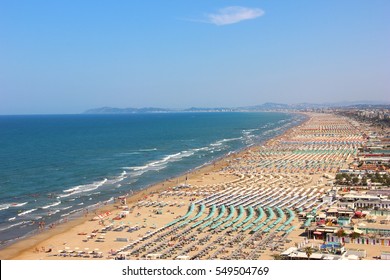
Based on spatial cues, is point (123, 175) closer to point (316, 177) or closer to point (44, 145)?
point (316, 177)

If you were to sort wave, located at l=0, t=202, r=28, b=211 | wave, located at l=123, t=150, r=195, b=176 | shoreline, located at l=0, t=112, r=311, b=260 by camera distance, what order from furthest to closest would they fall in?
wave, located at l=123, t=150, r=195, b=176 < wave, located at l=0, t=202, r=28, b=211 < shoreline, located at l=0, t=112, r=311, b=260

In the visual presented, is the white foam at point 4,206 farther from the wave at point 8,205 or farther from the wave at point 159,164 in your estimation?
the wave at point 159,164

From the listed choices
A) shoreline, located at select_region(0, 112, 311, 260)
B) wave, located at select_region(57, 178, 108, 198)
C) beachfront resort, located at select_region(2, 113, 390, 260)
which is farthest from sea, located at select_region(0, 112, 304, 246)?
beachfront resort, located at select_region(2, 113, 390, 260)

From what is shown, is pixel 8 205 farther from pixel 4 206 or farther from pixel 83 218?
pixel 83 218

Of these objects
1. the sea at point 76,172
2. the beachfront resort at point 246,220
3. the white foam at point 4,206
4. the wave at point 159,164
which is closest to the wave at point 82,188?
the sea at point 76,172

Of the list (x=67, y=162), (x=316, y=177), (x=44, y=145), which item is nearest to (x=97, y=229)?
(x=316, y=177)

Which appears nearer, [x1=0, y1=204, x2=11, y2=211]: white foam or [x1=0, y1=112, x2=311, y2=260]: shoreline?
[x1=0, y1=112, x2=311, y2=260]: shoreline

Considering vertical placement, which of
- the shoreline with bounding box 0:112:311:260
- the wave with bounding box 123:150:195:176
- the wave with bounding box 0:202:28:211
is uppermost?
the wave with bounding box 123:150:195:176

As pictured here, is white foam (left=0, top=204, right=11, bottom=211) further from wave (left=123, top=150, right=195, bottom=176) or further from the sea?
wave (left=123, top=150, right=195, bottom=176)
